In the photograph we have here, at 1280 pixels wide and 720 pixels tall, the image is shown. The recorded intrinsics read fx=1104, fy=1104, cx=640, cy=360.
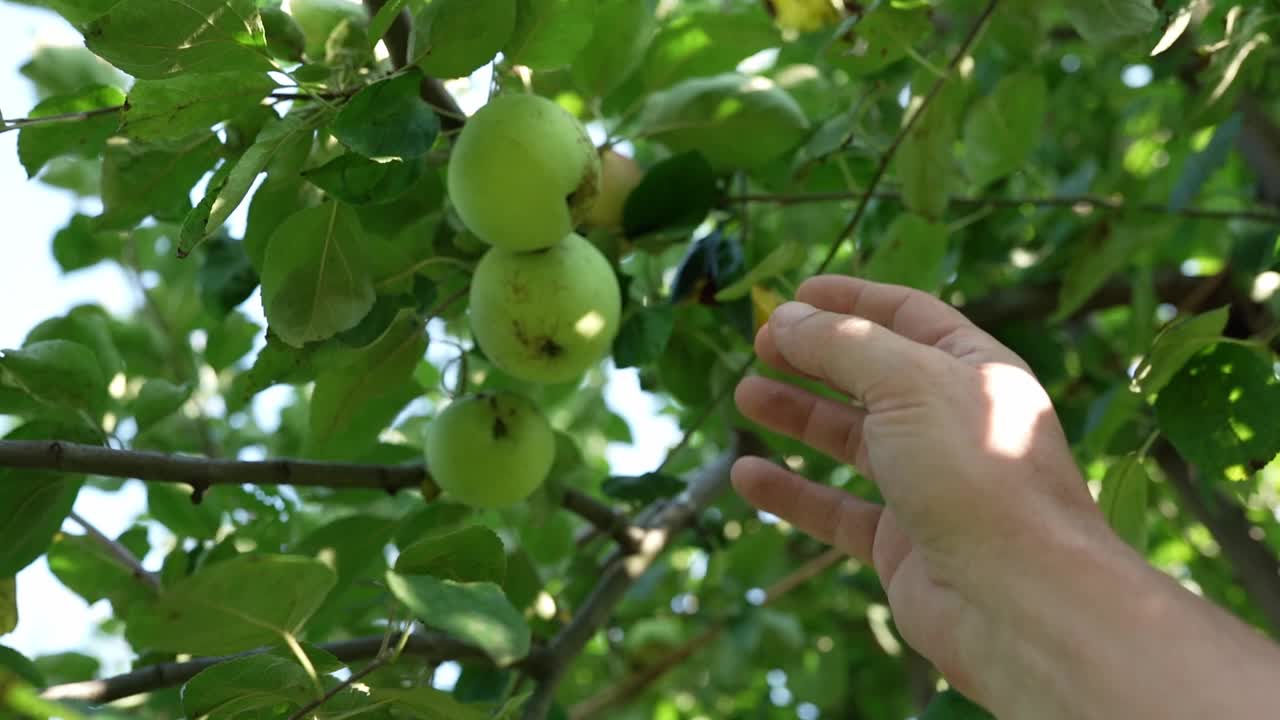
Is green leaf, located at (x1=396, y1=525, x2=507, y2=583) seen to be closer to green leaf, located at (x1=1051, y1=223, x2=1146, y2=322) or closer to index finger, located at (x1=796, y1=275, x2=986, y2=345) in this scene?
index finger, located at (x1=796, y1=275, x2=986, y2=345)

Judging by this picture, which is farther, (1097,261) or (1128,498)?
(1097,261)

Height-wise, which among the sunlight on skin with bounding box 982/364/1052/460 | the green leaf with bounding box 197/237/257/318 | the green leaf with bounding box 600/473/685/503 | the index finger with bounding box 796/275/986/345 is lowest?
the green leaf with bounding box 600/473/685/503

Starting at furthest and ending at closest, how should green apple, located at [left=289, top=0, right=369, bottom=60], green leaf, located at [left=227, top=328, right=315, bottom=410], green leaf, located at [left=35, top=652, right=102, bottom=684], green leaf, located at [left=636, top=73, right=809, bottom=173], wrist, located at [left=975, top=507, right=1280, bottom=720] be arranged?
green leaf, located at [left=35, top=652, right=102, bottom=684], green leaf, located at [left=636, top=73, right=809, bottom=173], green apple, located at [left=289, top=0, right=369, bottom=60], green leaf, located at [left=227, top=328, right=315, bottom=410], wrist, located at [left=975, top=507, right=1280, bottom=720]

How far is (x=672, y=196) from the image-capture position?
1.74 metres

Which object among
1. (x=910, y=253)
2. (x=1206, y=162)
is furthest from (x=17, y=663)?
(x=1206, y=162)

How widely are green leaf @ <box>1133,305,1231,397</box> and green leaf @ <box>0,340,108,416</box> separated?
144cm

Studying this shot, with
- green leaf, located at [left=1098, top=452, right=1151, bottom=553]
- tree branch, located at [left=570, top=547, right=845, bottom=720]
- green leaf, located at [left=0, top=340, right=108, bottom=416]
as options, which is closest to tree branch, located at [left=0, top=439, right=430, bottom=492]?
green leaf, located at [left=0, top=340, right=108, bottom=416]

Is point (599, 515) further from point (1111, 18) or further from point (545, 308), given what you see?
point (1111, 18)

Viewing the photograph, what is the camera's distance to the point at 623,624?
2.90 m

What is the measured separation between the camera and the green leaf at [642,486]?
1.76m

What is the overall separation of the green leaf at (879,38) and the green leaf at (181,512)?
129cm

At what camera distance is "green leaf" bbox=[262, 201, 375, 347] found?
4.64ft

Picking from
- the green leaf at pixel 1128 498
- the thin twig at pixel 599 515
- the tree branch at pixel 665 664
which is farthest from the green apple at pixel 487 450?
the tree branch at pixel 665 664

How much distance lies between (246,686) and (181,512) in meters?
0.86
